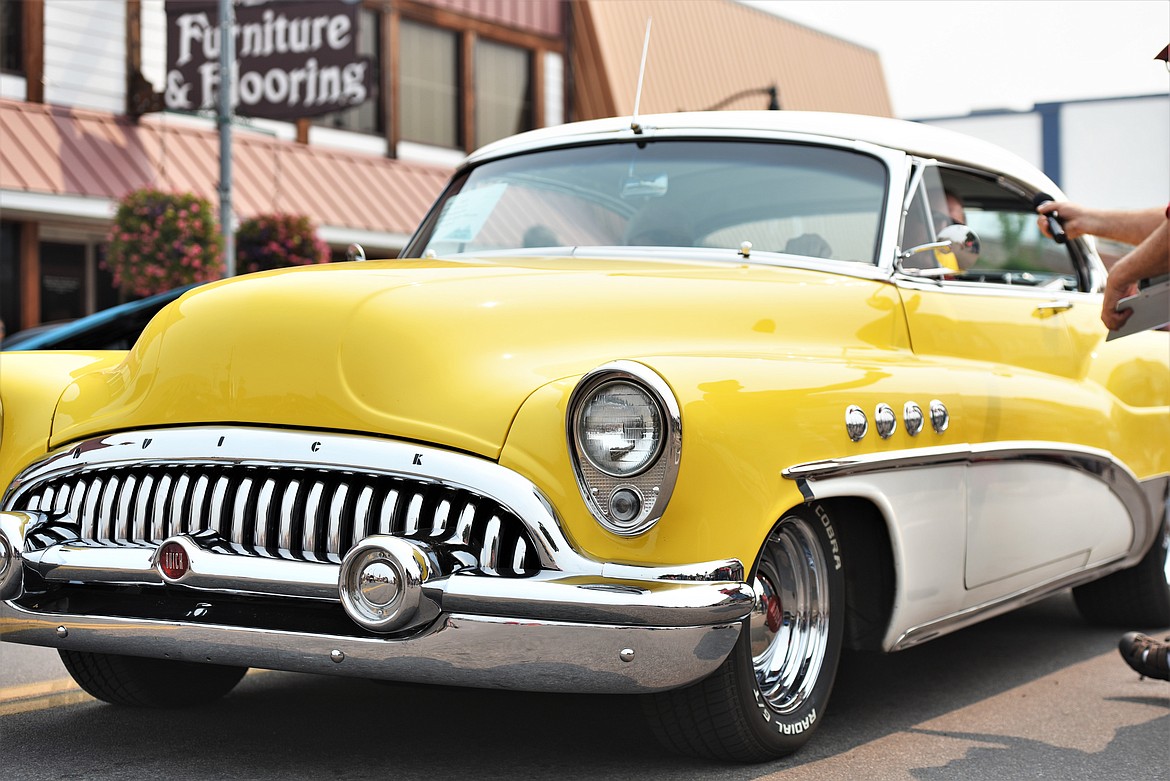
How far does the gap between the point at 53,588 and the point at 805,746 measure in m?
1.90

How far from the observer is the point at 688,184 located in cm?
475

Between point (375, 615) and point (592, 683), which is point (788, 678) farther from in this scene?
point (375, 615)

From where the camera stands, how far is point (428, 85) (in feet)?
67.5

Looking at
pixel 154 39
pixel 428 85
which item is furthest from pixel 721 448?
pixel 428 85

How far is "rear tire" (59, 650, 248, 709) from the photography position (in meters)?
4.15

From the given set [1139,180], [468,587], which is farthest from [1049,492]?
[1139,180]

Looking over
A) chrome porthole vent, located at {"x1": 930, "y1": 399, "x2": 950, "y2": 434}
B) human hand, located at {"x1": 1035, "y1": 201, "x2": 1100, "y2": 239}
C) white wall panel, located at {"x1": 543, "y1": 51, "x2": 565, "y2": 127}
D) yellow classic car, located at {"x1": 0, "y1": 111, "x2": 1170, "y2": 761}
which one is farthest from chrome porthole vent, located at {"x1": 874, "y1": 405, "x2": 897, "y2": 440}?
white wall panel, located at {"x1": 543, "y1": 51, "x2": 565, "y2": 127}

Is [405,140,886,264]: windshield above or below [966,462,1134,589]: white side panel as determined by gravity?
above

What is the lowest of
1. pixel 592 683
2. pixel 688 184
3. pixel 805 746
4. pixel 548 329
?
pixel 805 746

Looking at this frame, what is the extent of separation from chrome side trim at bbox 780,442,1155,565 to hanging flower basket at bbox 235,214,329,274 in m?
11.0

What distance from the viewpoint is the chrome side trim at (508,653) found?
122 inches

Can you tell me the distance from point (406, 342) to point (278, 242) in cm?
1226

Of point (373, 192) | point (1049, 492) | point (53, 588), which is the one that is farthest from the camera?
point (373, 192)

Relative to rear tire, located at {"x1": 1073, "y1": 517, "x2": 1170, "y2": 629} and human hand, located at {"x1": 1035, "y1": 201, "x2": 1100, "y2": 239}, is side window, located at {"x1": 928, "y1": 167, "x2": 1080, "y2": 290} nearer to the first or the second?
human hand, located at {"x1": 1035, "y1": 201, "x2": 1100, "y2": 239}
